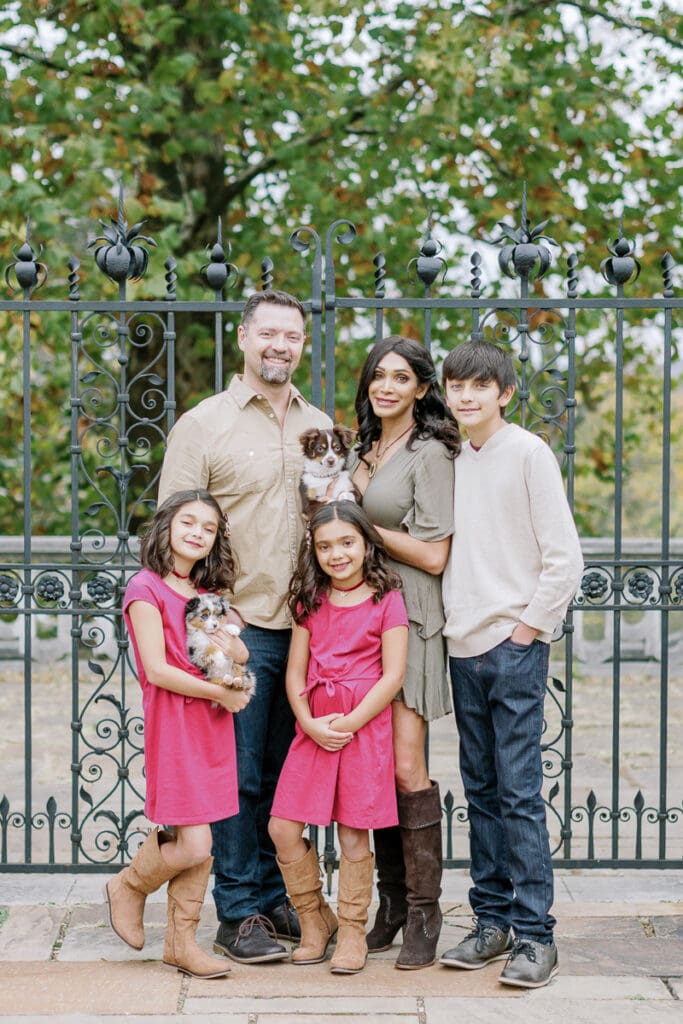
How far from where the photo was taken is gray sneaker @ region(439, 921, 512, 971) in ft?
13.0

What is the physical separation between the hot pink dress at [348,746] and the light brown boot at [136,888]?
0.42 meters

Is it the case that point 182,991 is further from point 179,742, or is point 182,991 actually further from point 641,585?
point 641,585

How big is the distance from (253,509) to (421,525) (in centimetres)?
60

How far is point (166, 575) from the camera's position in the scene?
3906 mm

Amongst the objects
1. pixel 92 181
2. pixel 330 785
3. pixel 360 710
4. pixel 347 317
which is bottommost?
pixel 330 785

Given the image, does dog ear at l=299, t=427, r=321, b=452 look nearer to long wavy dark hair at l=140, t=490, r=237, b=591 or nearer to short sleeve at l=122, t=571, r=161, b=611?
long wavy dark hair at l=140, t=490, r=237, b=591

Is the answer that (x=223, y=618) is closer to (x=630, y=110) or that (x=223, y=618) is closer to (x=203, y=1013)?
(x=203, y=1013)

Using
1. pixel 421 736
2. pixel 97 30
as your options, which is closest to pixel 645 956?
pixel 421 736

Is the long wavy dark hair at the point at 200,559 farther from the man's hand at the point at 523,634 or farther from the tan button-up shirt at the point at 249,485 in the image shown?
the man's hand at the point at 523,634

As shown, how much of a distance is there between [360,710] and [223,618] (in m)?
0.53

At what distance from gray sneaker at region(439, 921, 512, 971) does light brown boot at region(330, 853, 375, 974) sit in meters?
0.30

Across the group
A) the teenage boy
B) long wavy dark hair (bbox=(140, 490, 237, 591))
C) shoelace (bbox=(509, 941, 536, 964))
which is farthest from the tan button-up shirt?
shoelace (bbox=(509, 941, 536, 964))

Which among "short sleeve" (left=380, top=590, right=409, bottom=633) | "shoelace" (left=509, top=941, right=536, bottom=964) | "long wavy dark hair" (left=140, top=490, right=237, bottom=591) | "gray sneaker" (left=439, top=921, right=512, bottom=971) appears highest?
"long wavy dark hair" (left=140, top=490, right=237, bottom=591)

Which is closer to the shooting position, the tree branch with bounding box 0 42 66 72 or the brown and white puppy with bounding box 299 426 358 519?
the brown and white puppy with bounding box 299 426 358 519
